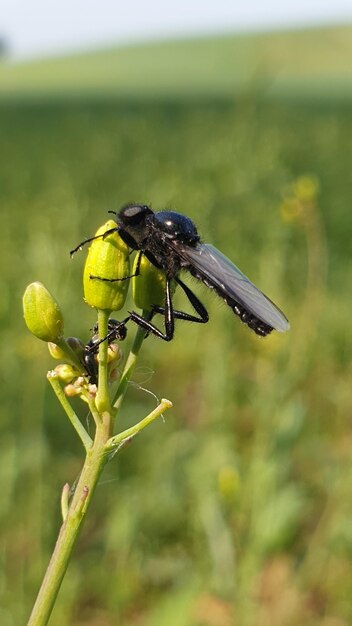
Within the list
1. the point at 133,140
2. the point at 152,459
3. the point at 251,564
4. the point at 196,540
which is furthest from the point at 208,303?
the point at 133,140

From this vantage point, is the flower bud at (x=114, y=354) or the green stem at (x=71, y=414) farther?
the flower bud at (x=114, y=354)

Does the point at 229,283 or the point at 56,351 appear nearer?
the point at 56,351

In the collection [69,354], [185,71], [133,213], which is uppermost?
[185,71]

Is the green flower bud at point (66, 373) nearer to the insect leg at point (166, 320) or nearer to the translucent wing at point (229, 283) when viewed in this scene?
the insect leg at point (166, 320)

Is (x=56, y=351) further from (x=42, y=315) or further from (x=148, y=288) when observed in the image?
(x=148, y=288)

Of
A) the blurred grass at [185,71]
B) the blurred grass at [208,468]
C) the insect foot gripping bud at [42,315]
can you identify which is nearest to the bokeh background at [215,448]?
the blurred grass at [208,468]

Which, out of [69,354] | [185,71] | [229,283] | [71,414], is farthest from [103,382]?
[185,71]

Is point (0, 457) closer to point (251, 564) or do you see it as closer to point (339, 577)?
point (251, 564)
